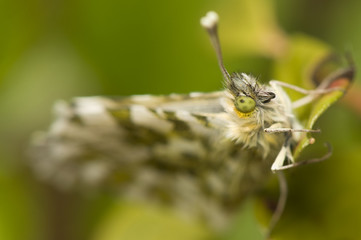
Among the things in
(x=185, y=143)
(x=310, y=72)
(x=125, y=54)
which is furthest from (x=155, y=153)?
(x=125, y=54)

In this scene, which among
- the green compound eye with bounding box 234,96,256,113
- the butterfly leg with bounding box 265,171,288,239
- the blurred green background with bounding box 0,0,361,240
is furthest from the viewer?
the blurred green background with bounding box 0,0,361,240

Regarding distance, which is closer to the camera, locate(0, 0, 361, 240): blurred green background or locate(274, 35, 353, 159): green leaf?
locate(274, 35, 353, 159): green leaf

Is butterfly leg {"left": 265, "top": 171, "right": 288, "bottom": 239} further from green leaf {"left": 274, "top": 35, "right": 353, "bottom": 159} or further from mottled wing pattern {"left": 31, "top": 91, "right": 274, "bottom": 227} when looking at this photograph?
green leaf {"left": 274, "top": 35, "right": 353, "bottom": 159}

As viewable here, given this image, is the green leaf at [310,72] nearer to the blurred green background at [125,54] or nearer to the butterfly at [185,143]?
the butterfly at [185,143]

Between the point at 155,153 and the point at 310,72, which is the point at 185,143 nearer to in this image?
the point at 155,153

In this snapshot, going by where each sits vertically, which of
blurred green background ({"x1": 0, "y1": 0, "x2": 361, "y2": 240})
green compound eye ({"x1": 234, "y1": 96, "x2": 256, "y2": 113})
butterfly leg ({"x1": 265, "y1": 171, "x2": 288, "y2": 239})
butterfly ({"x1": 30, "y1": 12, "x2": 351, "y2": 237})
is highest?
blurred green background ({"x1": 0, "y1": 0, "x2": 361, "y2": 240})

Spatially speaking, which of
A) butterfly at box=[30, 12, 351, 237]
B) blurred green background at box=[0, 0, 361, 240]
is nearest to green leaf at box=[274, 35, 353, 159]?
butterfly at box=[30, 12, 351, 237]

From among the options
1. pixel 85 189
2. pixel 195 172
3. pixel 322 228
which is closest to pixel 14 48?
pixel 85 189

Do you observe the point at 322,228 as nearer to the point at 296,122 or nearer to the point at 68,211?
the point at 296,122
